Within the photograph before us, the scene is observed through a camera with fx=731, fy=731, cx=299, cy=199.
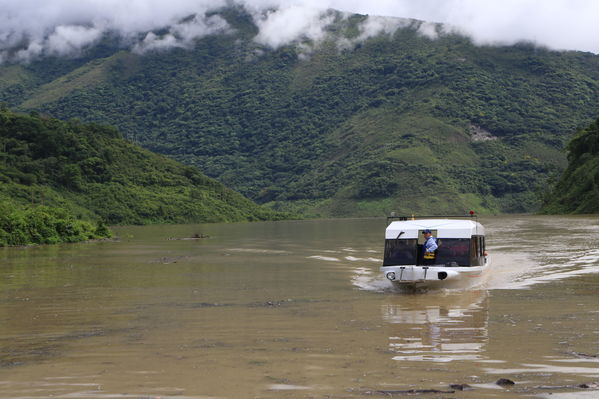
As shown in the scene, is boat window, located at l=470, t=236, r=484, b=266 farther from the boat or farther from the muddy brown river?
the muddy brown river

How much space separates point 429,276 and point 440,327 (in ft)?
18.8

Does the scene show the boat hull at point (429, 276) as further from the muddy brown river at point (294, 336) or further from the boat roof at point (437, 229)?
the boat roof at point (437, 229)

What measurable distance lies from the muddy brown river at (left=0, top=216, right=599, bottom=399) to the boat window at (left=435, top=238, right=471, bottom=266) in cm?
120

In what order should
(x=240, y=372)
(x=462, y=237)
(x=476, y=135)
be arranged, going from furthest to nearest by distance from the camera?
(x=476, y=135), (x=462, y=237), (x=240, y=372)

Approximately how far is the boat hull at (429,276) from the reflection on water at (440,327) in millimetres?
723

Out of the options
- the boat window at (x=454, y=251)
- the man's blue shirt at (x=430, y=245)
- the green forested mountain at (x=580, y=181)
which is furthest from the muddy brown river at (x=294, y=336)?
the green forested mountain at (x=580, y=181)

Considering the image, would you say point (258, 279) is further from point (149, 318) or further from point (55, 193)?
point (55, 193)

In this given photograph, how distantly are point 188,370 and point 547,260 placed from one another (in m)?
19.9

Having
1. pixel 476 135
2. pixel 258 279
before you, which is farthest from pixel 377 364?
pixel 476 135

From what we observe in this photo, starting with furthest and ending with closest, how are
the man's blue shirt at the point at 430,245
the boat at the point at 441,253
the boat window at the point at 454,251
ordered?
the boat window at the point at 454,251 → the man's blue shirt at the point at 430,245 → the boat at the point at 441,253

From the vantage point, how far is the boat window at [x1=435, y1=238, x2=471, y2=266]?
64.2 feet

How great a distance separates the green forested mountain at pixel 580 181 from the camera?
239ft

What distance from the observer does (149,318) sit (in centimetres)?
1435

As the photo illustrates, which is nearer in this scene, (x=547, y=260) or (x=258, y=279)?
(x=258, y=279)
